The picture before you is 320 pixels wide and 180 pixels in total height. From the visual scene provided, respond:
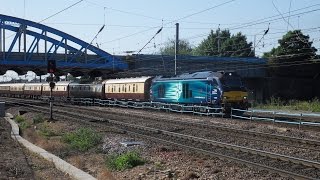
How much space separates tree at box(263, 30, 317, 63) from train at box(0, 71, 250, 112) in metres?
28.6

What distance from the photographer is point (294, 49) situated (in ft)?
235

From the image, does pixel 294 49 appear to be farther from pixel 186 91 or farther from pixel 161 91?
pixel 186 91

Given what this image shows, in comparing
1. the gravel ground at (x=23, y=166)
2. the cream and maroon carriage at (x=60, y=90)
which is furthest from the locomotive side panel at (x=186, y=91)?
the cream and maroon carriage at (x=60, y=90)

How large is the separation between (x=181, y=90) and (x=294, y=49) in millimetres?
39001

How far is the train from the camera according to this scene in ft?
108

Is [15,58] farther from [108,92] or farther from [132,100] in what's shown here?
[132,100]

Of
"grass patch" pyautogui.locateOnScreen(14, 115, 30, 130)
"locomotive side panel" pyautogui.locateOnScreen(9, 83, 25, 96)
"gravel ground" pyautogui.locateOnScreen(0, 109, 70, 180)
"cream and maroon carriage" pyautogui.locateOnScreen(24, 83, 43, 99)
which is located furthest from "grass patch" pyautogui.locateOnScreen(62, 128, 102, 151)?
"locomotive side panel" pyautogui.locateOnScreen(9, 83, 25, 96)

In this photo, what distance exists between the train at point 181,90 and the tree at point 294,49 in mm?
28628

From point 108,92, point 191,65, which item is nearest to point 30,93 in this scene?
point 191,65

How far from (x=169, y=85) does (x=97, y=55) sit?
46782mm

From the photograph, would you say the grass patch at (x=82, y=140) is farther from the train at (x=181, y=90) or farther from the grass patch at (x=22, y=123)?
the train at (x=181, y=90)

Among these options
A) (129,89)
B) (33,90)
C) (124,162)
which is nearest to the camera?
(124,162)

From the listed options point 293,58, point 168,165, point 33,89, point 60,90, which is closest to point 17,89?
point 33,89

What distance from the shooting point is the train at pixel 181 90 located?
33.0 m
